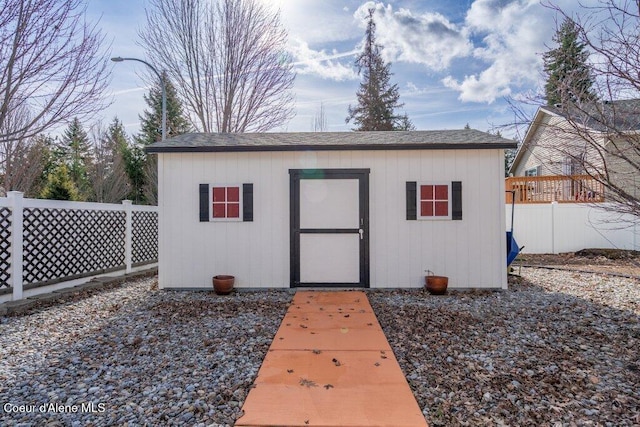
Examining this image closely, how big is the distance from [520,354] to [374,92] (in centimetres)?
1982

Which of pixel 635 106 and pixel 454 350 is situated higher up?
pixel 635 106

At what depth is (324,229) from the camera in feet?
17.9

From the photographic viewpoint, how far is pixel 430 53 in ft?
36.2

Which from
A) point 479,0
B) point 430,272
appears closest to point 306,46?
point 479,0

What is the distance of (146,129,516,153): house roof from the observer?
17.3 feet

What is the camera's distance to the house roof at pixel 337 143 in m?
5.26

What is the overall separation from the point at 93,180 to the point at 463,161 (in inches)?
618

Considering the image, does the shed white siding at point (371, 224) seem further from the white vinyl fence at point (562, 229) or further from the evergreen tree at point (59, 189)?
the evergreen tree at point (59, 189)

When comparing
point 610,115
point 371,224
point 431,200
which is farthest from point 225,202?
point 610,115

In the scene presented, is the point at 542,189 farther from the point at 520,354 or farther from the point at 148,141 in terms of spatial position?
the point at 148,141

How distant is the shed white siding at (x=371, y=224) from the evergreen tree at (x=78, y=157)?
38.0 feet

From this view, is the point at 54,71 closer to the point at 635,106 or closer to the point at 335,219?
the point at 335,219

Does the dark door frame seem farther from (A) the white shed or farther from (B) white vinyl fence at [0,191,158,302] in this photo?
(B) white vinyl fence at [0,191,158,302]

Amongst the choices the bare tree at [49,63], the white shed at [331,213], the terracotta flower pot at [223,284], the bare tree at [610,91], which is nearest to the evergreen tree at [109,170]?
the bare tree at [49,63]
